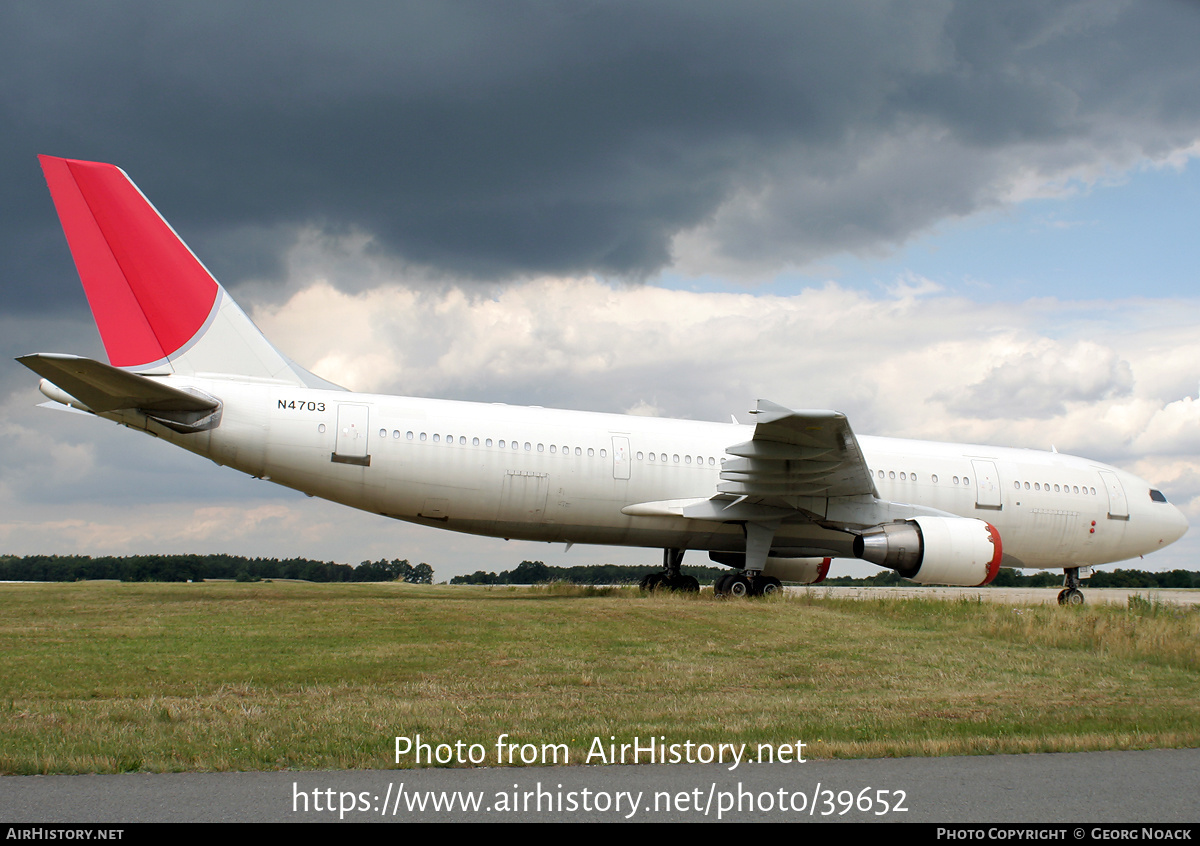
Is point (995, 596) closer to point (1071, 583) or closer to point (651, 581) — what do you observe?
point (1071, 583)

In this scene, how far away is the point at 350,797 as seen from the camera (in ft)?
14.6

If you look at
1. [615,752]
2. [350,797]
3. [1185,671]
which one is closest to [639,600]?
[1185,671]

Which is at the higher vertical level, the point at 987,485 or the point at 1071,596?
the point at 987,485

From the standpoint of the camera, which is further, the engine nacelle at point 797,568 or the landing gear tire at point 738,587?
the engine nacelle at point 797,568

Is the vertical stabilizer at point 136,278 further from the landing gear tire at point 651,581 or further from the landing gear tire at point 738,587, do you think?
the landing gear tire at point 738,587

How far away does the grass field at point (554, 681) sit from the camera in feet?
18.8

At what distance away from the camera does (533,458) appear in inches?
733

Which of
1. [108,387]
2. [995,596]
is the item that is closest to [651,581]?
[995,596]

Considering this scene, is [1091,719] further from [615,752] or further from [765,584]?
[765,584]

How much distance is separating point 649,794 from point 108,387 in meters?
13.9

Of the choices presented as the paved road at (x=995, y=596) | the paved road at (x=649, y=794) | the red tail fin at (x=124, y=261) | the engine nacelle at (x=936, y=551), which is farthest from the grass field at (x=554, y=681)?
the paved road at (x=995, y=596)

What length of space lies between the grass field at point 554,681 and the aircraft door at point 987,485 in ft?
21.5

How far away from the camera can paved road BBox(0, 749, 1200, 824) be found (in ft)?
13.8

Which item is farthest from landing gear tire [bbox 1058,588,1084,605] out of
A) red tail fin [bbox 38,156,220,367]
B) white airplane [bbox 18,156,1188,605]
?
red tail fin [bbox 38,156,220,367]
